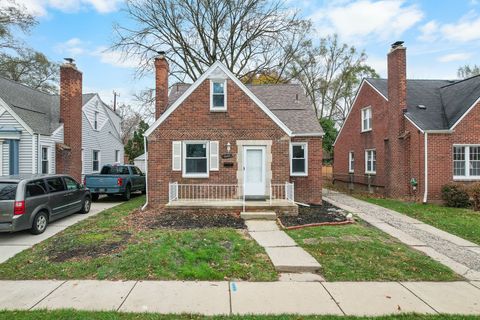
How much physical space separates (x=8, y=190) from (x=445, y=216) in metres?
14.9

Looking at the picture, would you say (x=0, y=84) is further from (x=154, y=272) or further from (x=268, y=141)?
(x=154, y=272)

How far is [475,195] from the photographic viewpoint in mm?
13312

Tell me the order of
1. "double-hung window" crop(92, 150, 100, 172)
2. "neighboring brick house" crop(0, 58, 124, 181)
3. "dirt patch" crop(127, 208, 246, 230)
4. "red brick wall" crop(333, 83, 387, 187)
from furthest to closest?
"double-hung window" crop(92, 150, 100, 172)
"red brick wall" crop(333, 83, 387, 187)
"neighboring brick house" crop(0, 58, 124, 181)
"dirt patch" crop(127, 208, 246, 230)

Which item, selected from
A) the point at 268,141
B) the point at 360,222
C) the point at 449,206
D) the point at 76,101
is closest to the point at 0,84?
the point at 76,101

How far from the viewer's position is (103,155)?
21594 millimetres

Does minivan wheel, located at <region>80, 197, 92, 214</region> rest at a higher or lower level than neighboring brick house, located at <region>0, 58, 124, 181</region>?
lower

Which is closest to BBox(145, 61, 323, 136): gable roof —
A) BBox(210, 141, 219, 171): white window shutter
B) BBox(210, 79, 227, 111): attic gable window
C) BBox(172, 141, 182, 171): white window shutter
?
BBox(210, 79, 227, 111): attic gable window

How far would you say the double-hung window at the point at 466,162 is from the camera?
14.7 m

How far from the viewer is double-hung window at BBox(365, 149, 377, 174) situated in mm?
19234

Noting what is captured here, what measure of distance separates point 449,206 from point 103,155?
2137 cm

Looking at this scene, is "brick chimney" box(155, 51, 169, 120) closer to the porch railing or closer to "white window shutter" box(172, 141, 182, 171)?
"white window shutter" box(172, 141, 182, 171)

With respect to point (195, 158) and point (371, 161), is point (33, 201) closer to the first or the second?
point (195, 158)

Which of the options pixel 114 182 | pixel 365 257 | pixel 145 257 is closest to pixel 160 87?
pixel 114 182

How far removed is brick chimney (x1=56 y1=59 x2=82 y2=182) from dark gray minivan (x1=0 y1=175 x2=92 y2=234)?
6.61m
